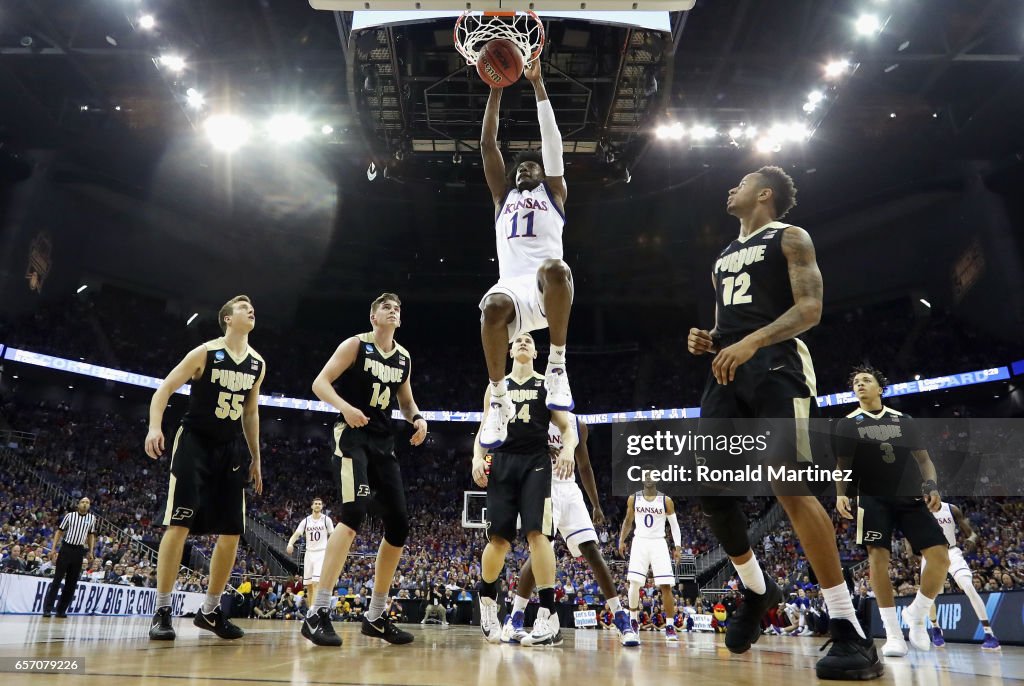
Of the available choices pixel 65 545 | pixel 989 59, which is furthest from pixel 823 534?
pixel 989 59

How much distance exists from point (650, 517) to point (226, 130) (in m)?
14.4

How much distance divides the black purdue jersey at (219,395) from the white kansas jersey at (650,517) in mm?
6549

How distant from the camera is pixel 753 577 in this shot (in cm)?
362

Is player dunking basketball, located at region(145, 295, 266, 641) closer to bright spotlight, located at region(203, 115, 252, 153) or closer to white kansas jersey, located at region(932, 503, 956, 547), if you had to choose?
→ white kansas jersey, located at region(932, 503, 956, 547)

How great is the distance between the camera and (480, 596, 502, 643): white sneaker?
582 centimetres

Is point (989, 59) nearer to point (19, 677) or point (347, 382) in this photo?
point (347, 382)

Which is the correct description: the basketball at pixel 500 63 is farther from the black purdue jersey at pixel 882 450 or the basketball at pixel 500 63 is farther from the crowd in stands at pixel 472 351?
the crowd in stands at pixel 472 351

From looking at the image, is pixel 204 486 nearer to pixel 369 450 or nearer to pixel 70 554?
pixel 369 450

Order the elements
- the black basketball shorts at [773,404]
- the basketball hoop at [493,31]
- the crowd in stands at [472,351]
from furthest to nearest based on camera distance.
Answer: the crowd in stands at [472,351], the basketball hoop at [493,31], the black basketball shorts at [773,404]

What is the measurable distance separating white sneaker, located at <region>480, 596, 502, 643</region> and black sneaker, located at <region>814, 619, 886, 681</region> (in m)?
3.25

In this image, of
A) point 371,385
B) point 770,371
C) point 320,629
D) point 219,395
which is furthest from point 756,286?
point 219,395

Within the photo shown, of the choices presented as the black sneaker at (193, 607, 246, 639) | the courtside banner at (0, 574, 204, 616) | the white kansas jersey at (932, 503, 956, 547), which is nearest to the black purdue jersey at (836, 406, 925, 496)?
the white kansas jersey at (932, 503, 956, 547)

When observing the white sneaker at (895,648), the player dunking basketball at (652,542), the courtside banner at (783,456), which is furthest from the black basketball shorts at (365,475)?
the player dunking basketball at (652,542)

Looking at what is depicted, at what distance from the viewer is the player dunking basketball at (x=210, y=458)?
16.0 feet
